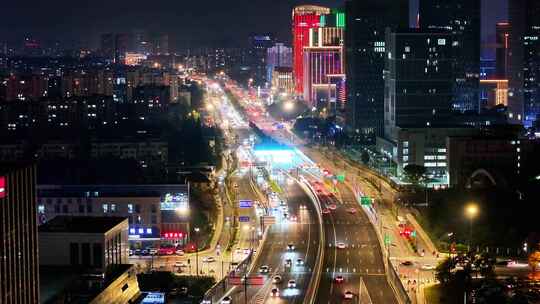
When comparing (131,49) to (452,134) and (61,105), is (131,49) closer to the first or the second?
(61,105)

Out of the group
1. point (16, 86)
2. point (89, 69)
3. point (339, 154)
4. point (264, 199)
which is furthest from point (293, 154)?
point (89, 69)

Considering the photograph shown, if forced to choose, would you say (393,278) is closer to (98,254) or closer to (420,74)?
(98,254)

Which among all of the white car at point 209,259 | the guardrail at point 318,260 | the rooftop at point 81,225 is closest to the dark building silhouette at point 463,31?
the guardrail at point 318,260

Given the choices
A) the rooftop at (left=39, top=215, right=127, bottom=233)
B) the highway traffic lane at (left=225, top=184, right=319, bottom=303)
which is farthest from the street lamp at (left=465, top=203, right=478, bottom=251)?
the rooftop at (left=39, top=215, right=127, bottom=233)

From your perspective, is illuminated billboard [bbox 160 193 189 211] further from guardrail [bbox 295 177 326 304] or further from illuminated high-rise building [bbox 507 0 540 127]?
illuminated high-rise building [bbox 507 0 540 127]

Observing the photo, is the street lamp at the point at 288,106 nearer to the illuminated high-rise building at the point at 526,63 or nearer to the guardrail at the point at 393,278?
the illuminated high-rise building at the point at 526,63

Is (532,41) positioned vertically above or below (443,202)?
above

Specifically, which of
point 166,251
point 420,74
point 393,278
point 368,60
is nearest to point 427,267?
point 393,278
